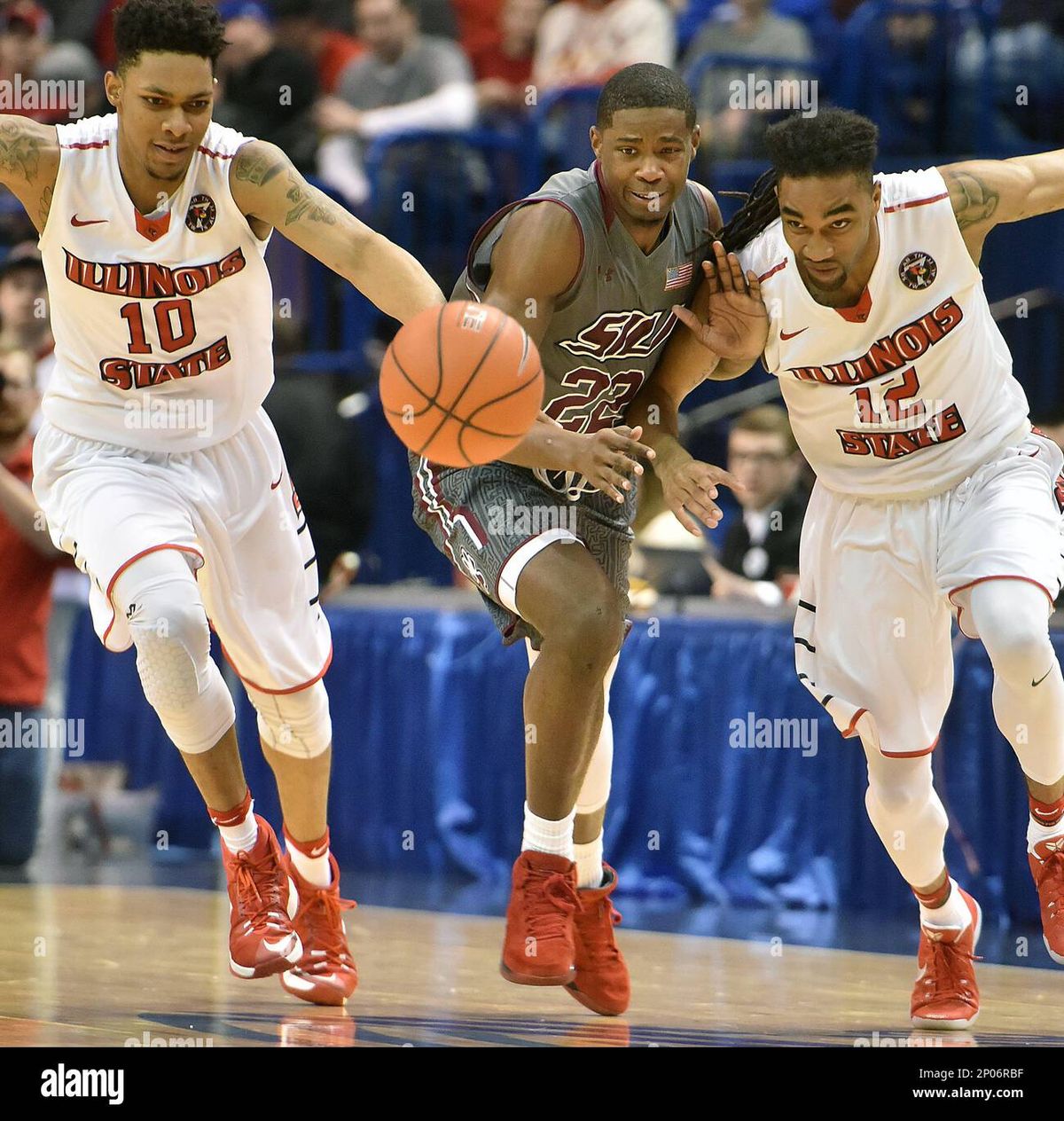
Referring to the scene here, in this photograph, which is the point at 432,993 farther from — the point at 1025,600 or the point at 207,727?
the point at 1025,600

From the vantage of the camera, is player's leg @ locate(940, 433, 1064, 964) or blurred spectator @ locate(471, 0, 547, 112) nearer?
player's leg @ locate(940, 433, 1064, 964)

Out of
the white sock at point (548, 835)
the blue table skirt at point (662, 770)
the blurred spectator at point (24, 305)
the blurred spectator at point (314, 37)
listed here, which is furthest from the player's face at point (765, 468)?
the blurred spectator at point (314, 37)

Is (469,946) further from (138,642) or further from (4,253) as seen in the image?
(4,253)

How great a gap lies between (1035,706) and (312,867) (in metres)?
2.17

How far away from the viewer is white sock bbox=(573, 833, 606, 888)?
522 centimetres

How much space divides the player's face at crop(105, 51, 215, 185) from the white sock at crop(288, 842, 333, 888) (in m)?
2.02

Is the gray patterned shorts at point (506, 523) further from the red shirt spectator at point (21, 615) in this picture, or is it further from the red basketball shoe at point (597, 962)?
the red shirt spectator at point (21, 615)

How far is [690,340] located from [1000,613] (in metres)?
1.17

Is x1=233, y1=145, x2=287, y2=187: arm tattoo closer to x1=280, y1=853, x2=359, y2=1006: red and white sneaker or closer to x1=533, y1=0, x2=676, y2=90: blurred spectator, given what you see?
x1=280, y1=853, x2=359, y2=1006: red and white sneaker

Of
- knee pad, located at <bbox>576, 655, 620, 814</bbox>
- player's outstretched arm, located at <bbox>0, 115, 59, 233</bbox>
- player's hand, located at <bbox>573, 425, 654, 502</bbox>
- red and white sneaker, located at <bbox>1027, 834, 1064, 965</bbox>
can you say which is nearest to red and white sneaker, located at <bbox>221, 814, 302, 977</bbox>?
knee pad, located at <bbox>576, 655, 620, 814</bbox>

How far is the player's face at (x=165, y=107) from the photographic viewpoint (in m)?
4.54

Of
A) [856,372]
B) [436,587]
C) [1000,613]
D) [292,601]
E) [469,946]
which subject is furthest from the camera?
[436,587]

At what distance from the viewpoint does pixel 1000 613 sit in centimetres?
437
